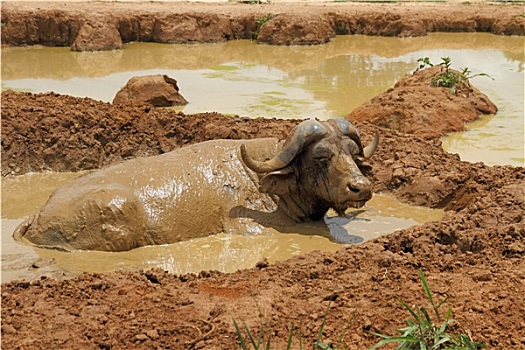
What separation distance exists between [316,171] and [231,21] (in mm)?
16250

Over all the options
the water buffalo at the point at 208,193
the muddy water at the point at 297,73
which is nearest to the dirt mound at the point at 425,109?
the muddy water at the point at 297,73

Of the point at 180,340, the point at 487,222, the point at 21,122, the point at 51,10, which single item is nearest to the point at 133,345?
the point at 180,340

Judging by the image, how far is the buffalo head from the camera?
25.4 feet

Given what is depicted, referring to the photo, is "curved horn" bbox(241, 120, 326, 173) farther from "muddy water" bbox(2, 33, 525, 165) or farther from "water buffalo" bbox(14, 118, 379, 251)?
"muddy water" bbox(2, 33, 525, 165)

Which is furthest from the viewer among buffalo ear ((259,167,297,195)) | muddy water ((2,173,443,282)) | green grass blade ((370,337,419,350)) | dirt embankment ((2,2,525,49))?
dirt embankment ((2,2,525,49))

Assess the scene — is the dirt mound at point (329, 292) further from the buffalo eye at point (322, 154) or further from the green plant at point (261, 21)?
the green plant at point (261, 21)

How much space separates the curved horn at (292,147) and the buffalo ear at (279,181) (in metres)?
0.06

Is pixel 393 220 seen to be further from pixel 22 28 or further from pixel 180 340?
pixel 22 28

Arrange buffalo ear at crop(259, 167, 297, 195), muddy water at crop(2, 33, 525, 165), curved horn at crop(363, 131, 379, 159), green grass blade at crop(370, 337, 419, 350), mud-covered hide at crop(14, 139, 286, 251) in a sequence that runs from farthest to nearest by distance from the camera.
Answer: muddy water at crop(2, 33, 525, 165) < curved horn at crop(363, 131, 379, 159) < buffalo ear at crop(259, 167, 297, 195) < mud-covered hide at crop(14, 139, 286, 251) < green grass blade at crop(370, 337, 419, 350)

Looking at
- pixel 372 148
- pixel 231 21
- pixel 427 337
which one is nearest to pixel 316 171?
pixel 372 148

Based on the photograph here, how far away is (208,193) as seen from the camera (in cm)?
804

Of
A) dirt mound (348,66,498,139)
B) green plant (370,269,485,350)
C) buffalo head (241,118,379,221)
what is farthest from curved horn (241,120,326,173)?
dirt mound (348,66,498,139)

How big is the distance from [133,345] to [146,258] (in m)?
2.52

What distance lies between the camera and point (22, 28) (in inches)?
850
